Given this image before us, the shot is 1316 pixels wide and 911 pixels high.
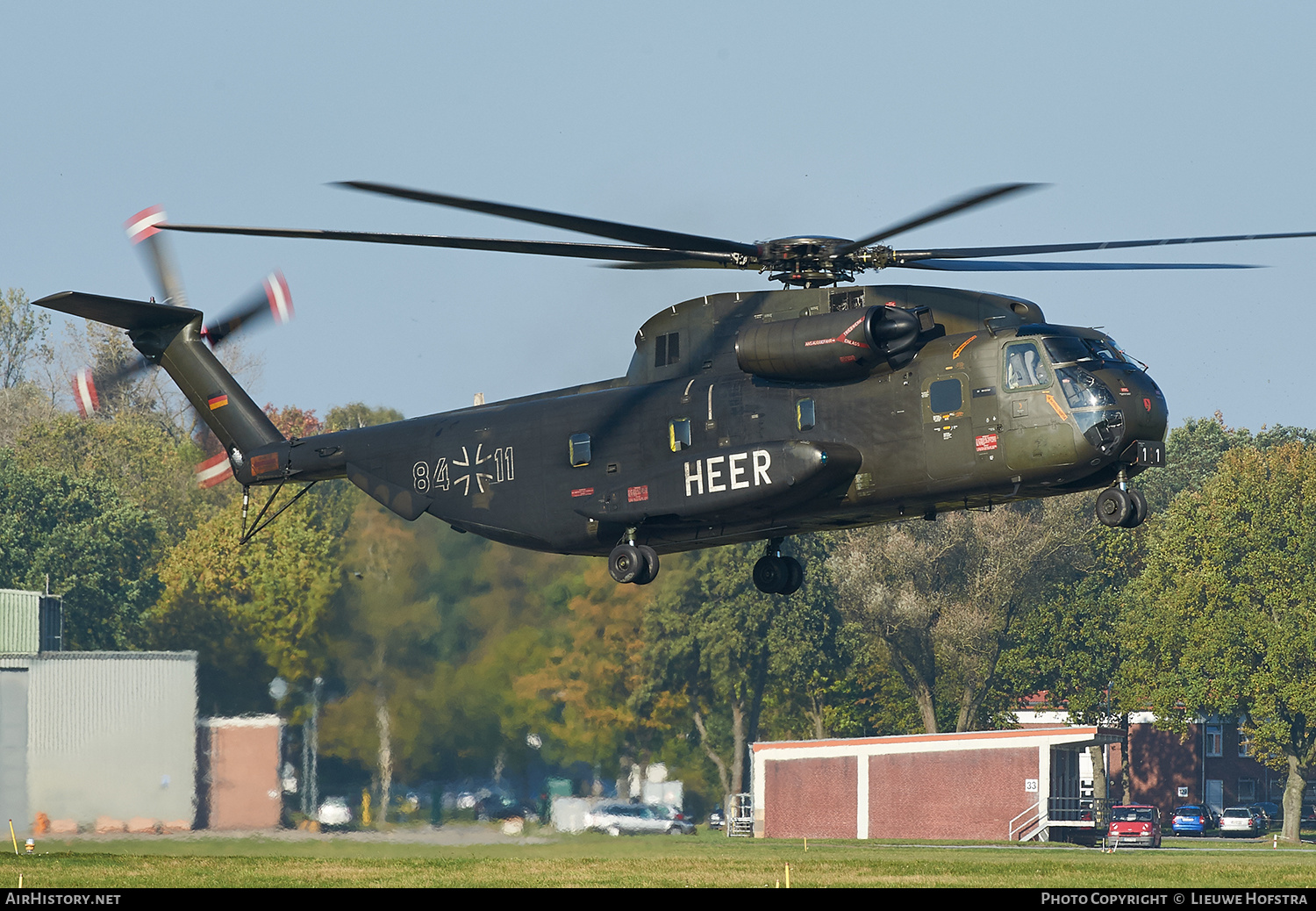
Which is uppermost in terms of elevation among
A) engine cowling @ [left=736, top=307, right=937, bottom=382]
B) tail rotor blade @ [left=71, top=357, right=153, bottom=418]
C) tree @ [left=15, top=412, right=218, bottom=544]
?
tree @ [left=15, top=412, right=218, bottom=544]

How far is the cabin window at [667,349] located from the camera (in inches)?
1267

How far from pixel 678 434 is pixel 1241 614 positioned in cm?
Result: 5542

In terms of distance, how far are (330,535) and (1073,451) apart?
63.1ft

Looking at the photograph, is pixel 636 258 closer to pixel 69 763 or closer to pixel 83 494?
pixel 69 763

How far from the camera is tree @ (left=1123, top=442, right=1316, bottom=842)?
78938 millimetres

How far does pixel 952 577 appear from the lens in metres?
83.1

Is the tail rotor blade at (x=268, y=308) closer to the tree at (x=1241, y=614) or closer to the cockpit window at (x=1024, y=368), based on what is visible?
the cockpit window at (x=1024, y=368)

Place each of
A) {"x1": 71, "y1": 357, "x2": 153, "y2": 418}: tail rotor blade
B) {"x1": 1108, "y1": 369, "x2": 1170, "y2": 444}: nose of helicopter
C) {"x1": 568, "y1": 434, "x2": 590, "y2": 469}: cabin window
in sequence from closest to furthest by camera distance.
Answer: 1. {"x1": 1108, "y1": 369, "x2": 1170, "y2": 444}: nose of helicopter
2. {"x1": 568, "y1": 434, "x2": 590, "y2": 469}: cabin window
3. {"x1": 71, "y1": 357, "x2": 153, "y2": 418}: tail rotor blade

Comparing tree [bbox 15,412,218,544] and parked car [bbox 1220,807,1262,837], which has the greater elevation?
tree [bbox 15,412,218,544]

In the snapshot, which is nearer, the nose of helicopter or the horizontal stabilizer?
the nose of helicopter

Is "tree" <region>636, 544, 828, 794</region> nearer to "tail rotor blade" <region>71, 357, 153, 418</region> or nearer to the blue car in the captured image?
the blue car

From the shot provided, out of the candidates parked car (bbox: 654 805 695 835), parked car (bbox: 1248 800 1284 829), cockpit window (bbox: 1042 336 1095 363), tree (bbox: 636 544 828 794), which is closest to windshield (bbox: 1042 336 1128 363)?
cockpit window (bbox: 1042 336 1095 363)

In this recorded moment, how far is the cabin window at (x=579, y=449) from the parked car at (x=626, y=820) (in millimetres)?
9893

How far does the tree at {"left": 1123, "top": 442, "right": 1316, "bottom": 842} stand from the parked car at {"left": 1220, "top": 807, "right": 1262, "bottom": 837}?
3.31 meters
